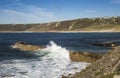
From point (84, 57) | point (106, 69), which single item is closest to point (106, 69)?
point (106, 69)

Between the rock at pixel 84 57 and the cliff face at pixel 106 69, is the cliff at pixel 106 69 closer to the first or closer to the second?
the cliff face at pixel 106 69

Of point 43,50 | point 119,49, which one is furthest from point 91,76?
point 43,50

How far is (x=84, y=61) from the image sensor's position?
122ft

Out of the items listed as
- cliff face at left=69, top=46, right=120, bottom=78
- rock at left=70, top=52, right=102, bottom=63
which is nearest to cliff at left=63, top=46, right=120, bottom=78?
cliff face at left=69, top=46, right=120, bottom=78

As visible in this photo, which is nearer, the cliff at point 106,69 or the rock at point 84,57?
the cliff at point 106,69

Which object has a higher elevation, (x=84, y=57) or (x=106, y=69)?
(x=106, y=69)

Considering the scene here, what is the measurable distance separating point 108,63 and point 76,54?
2151cm

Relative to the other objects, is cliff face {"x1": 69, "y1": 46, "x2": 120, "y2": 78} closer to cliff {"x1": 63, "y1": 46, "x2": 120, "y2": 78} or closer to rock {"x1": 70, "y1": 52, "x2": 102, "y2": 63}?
cliff {"x1": 63, "y1": 46, "x2": 120, "y2": 78}

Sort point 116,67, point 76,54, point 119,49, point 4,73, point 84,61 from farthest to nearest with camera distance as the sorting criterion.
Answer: point 76,54 → point 84,61 → point 4,73 → point 119,49 → point 116,67

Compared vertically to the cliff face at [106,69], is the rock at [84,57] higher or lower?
lower

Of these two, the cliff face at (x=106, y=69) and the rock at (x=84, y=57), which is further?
the rock at (x=84, y=57)

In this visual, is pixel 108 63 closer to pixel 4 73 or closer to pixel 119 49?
pixel 119 49

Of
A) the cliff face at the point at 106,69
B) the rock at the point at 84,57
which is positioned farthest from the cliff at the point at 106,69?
the rock at the point at 84,57

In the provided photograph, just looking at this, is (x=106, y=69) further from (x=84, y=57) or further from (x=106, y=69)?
(x=84, y=57)
